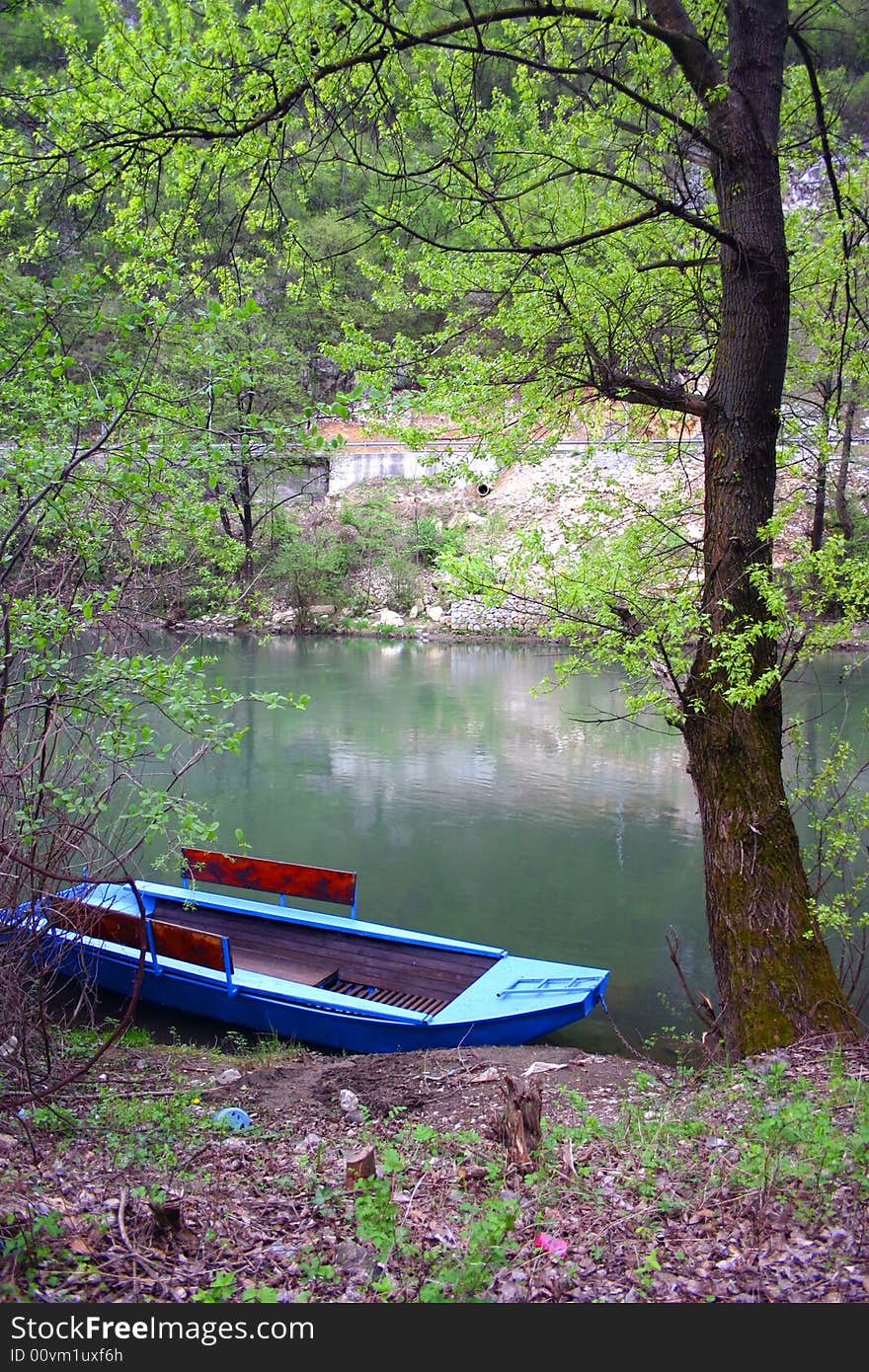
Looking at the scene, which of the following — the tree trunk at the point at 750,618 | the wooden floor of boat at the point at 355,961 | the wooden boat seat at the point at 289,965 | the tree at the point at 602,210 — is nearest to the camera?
the tree at the point at 602,210

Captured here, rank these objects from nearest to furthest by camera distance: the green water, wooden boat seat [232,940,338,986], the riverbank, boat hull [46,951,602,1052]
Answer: the riverbank
boat hull [46,951,602,1052]
wooden boat seat [232,940,338,986]
the green water

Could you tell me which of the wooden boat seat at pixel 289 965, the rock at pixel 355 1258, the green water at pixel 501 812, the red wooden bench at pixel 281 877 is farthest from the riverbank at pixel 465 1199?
the red wooden bench at pixel 281 877

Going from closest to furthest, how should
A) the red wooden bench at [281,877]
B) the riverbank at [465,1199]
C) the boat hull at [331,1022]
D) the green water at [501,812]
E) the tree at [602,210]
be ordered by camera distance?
1. the riverbank at [465,1199]
2. the tree at [602,210]
3. the boat hull at [331,1022]
4. the red wooden bench at [281,877]
5. the green water at [501,812]

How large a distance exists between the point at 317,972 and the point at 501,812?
5079 millimetres

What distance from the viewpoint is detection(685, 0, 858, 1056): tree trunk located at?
4316 millimetres

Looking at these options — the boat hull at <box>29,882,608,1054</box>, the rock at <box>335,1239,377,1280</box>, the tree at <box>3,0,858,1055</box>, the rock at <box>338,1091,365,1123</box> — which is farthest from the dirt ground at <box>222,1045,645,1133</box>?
the rock at <box>335,1239,377,1280</box>

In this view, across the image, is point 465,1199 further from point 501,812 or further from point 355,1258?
point 501,812

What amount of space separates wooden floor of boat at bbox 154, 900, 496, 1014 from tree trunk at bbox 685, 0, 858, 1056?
7.59 ft

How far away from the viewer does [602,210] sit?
5352 mm

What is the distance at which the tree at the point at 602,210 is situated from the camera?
381 centimetres

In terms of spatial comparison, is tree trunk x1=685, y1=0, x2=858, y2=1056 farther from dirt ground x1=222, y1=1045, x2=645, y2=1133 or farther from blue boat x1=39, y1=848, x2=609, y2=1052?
blue boat x1=39, y1=848, x2=609, y2=1052

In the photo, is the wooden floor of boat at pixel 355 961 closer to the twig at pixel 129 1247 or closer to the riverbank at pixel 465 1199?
the riverbank at pixel 465 1199

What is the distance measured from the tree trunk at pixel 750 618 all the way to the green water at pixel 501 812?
0.71 meters

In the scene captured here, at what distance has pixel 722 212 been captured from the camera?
443 cm
